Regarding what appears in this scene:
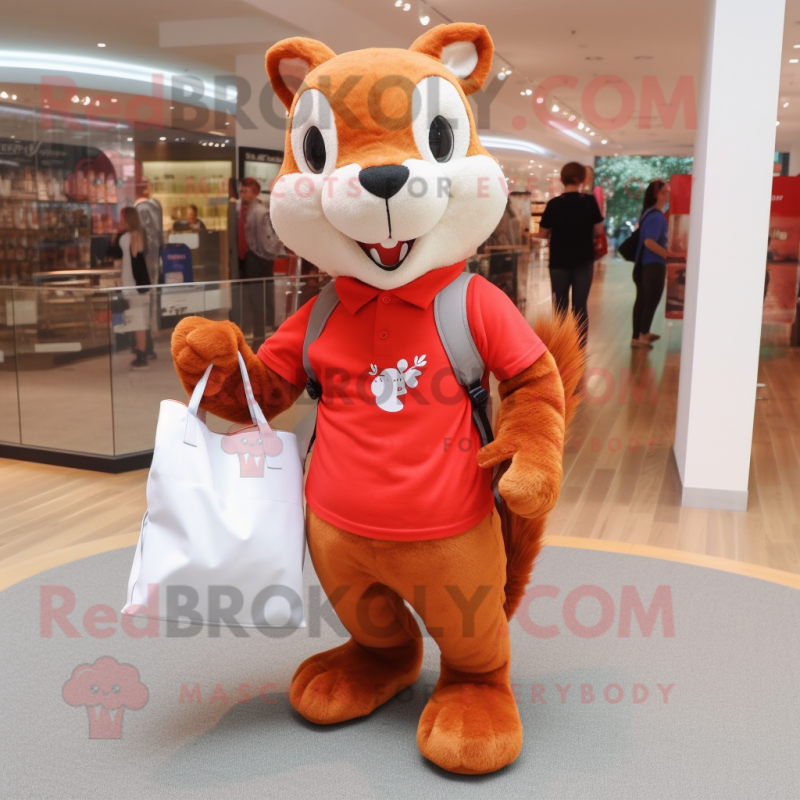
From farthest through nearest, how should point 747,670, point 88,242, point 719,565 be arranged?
point 88,242 < point 719,565 < point 747,670

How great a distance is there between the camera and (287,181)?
1.91 metres

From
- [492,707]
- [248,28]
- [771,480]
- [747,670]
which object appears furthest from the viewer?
[248,28]

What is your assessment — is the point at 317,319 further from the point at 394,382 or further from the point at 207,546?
the point at 207,546

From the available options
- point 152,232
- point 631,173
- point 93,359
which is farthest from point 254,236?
point 631,173

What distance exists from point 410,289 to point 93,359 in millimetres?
3188

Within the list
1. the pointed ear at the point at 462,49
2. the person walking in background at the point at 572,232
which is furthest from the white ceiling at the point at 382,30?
the pointed ear at the point at 462,49

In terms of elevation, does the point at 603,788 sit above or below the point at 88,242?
below

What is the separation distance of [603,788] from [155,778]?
0.94 m

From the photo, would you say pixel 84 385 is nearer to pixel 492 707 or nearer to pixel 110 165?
pixel 492 707

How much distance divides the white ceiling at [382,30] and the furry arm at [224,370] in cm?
411

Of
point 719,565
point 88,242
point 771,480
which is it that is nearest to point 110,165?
point 88,242

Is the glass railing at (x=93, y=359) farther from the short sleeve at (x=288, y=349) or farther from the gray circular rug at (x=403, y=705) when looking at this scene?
the short sleeve at (x=288, y=349)

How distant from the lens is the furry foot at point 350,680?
215cm

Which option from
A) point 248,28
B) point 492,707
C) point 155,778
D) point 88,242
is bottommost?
point 155,778
